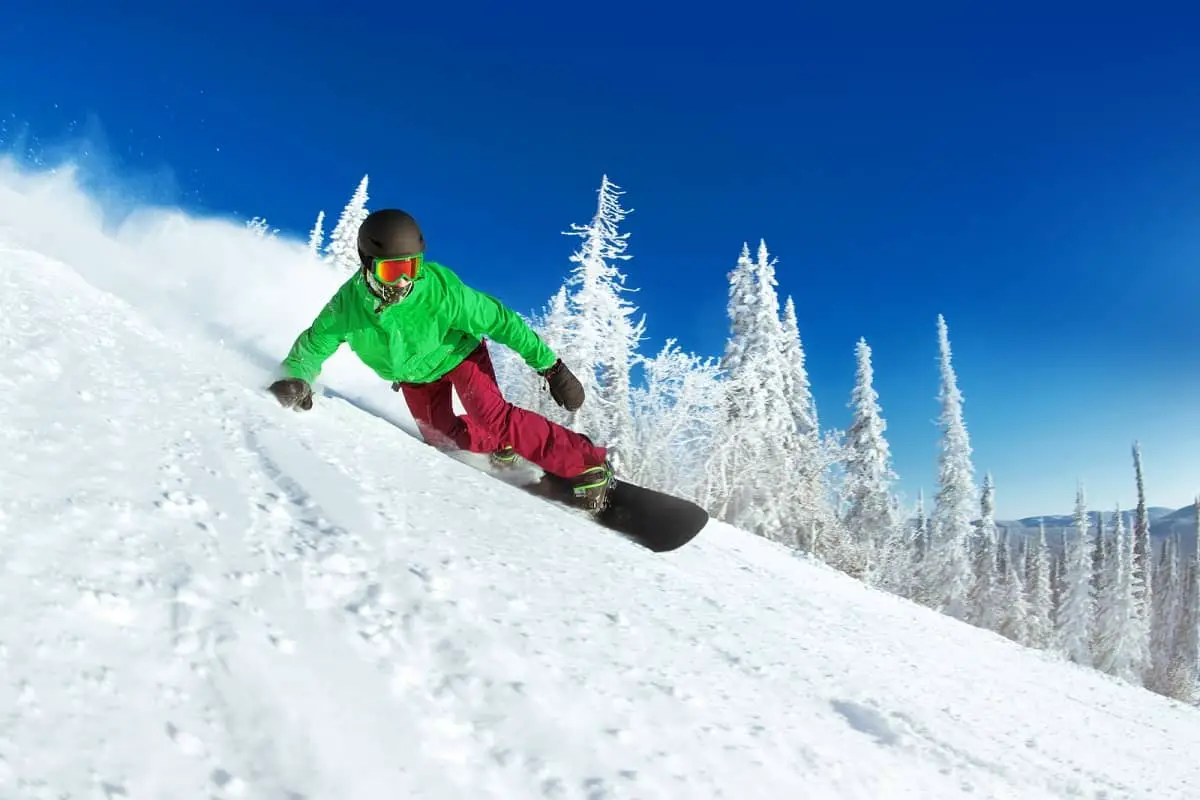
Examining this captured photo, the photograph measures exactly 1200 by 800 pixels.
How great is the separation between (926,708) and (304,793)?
2838 mm

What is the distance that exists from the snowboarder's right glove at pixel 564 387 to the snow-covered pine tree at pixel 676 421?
1632 cm

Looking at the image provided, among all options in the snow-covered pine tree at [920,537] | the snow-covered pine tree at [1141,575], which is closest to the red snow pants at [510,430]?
the snow-covered pine tree at [920,537]

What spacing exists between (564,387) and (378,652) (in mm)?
3908

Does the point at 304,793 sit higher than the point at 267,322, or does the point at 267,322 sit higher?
the point at 267,322

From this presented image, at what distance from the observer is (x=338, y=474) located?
3.94m

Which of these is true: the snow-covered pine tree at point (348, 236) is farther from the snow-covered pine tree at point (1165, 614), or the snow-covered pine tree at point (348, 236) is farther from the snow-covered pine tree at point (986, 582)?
the snow-covered pine tree at point (1165, 614)

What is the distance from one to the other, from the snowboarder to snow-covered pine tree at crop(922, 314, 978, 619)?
100.0 feet

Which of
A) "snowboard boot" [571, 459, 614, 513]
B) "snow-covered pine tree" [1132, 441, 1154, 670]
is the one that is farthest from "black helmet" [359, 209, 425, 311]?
"snow-covered pine tree" [1132, 441, 1154, 670]

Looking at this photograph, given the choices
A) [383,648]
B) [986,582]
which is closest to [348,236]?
[383,648]

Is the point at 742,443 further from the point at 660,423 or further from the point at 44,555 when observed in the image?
the point at 44,555

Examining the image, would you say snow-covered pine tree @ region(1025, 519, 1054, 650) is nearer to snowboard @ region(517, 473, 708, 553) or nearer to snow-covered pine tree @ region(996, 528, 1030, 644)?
snow-covered pine tree @ region(996, 528, 1030, 644)

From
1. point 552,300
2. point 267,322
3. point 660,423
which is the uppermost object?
point 552,300

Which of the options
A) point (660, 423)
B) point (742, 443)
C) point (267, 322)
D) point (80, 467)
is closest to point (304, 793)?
point (80, 467)

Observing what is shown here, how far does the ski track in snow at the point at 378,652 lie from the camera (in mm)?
1679
